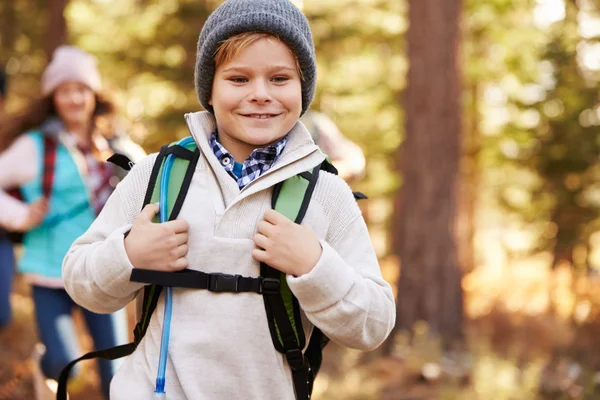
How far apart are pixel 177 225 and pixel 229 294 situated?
0.88 ft

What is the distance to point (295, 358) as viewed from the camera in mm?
2322

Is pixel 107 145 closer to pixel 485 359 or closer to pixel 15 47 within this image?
pixel 485 359

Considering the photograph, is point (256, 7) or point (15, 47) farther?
point (15, 47)

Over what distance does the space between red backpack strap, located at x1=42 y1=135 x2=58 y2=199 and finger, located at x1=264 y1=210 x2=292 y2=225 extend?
2864mm

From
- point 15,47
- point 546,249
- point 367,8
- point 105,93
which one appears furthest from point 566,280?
point 15,47

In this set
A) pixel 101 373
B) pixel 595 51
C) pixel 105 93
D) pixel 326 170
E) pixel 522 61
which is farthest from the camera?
pixel 522 61

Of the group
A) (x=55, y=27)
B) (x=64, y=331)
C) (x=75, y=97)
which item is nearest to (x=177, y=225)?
(x=64, y=331)

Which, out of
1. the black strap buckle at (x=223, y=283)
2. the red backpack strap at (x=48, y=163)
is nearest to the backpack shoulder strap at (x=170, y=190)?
the black strap buckle at (x=223, y=283)

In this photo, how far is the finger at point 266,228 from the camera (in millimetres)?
2260

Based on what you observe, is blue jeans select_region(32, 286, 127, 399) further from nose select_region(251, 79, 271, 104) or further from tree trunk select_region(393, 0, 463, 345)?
tree trunk select_region(393, 0, 463, 345)

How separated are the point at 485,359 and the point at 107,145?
4.66 metres

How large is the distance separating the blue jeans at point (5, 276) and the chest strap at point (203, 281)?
461cm

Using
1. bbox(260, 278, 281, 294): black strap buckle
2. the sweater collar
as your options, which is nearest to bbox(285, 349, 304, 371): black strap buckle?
bbox(260, 278, 281, 294): black strap buckle

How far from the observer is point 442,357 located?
7609 millimetres
